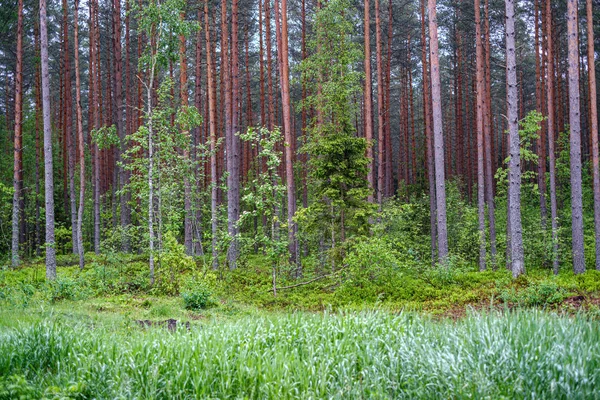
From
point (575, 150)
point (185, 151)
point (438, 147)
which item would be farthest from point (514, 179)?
point (185, 151)

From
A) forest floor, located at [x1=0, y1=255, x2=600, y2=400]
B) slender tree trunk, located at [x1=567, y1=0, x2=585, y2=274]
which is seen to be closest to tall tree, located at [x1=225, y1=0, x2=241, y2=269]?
forest floor, located at [x1=0, y1=255, x2=600, y2=400]

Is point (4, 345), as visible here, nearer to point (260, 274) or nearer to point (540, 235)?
point (260, 274)

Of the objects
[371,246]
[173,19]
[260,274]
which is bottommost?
[260,274]

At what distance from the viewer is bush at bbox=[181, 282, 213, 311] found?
11.3m

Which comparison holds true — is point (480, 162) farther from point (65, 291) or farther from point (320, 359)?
point (320, 359)

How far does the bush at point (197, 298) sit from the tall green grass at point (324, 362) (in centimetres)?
546

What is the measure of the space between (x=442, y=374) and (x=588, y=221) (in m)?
25.6

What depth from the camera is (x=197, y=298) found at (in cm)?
1143

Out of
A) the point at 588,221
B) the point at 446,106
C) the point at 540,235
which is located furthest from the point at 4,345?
the point at 446,106

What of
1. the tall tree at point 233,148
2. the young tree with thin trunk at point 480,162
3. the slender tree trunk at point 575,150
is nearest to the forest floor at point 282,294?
the slender tree trunk at point 575,150

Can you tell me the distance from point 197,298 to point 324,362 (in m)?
7.05

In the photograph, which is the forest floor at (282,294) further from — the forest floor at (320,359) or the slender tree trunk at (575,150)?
the forest floor at (320,359)

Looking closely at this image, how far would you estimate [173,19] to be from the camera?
49.3 ft

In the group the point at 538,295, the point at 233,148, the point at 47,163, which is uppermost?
the point at 233,148
